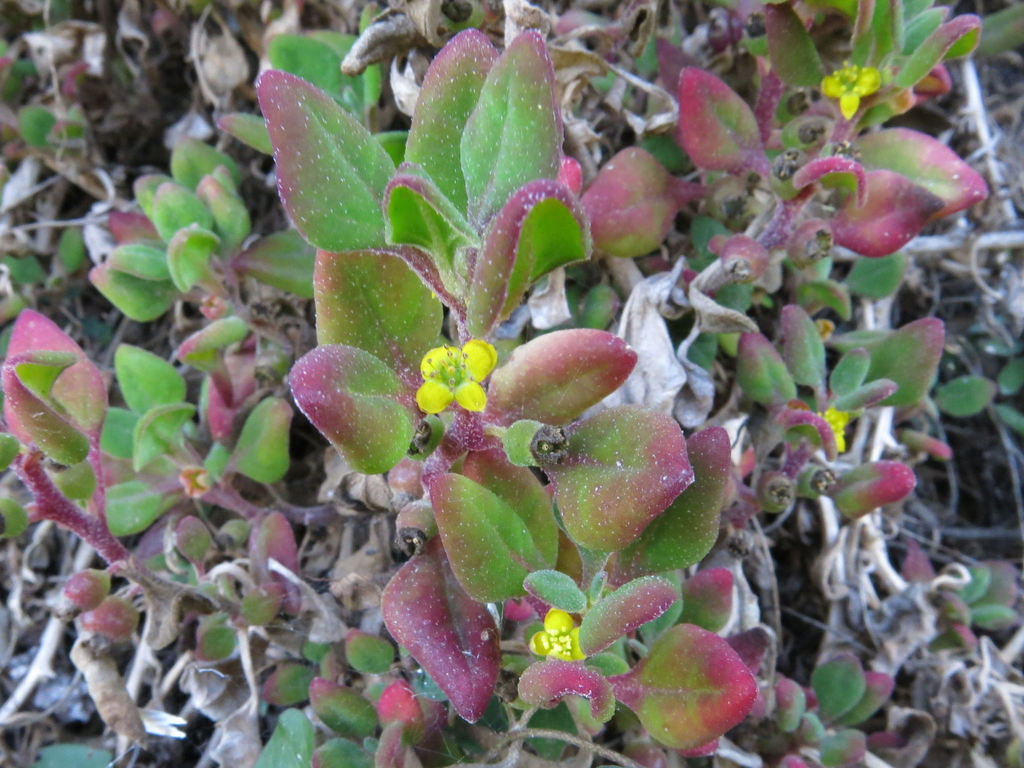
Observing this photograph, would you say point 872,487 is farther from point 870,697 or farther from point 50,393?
point 50,393

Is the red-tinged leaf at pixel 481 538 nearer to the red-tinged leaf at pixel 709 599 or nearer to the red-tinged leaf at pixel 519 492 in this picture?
the red-tinged leaf at pixel 519 492

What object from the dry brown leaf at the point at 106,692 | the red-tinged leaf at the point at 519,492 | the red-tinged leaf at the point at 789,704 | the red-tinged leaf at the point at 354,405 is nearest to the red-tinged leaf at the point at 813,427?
the red-tinged leaf at the point at 789,704

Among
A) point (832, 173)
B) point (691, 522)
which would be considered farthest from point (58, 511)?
point (832, 173)

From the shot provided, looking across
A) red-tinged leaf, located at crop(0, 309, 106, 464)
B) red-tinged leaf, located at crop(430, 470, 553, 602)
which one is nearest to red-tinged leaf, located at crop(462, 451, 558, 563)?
red-tinged leaf, located at crop(430, 470, 553, 602)

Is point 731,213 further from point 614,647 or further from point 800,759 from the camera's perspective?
point 800,759

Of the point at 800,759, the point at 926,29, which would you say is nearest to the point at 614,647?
the point at 800,759

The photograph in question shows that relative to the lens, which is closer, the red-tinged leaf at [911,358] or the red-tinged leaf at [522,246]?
the red-tinged leaf at [522,246]

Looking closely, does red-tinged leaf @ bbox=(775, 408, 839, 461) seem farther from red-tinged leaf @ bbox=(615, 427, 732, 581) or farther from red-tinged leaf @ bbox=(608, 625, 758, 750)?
red-tinged leaf @ bbox=(608, 625, 758, 750)

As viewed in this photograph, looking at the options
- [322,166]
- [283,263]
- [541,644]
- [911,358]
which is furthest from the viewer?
[283,263]
